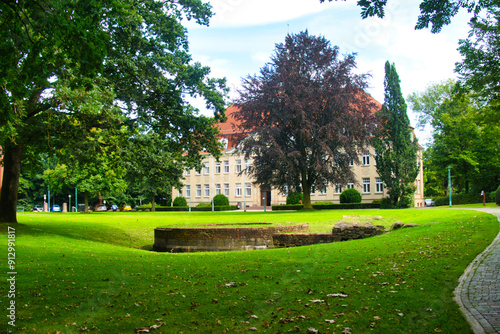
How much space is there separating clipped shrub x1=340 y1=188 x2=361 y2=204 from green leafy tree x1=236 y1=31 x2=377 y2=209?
17.0 meters

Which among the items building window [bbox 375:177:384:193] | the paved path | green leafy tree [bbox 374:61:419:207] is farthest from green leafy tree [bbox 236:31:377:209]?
the paved path

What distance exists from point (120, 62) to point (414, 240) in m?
12.5

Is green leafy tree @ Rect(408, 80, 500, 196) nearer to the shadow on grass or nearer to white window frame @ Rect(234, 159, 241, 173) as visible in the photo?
white window frame @ Rect(234, 159, 241, 173)

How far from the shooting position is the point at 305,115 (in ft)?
116

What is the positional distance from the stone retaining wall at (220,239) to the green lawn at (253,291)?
5.81 m

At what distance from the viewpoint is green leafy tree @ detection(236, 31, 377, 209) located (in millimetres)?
35281

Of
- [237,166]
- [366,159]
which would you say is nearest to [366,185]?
[366,159]

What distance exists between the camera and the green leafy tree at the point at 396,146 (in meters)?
44.9

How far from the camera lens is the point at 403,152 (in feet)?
148

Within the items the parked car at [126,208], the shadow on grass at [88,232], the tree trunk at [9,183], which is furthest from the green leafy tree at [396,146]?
the parked car at [126,208]

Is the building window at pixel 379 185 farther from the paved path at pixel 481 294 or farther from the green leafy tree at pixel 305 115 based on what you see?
the paved path at pixel 481 294

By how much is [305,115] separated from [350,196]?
73.5 feet

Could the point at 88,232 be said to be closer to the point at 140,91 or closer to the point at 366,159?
the point at 140,91

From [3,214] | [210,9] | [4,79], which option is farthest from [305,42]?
[4,79]
